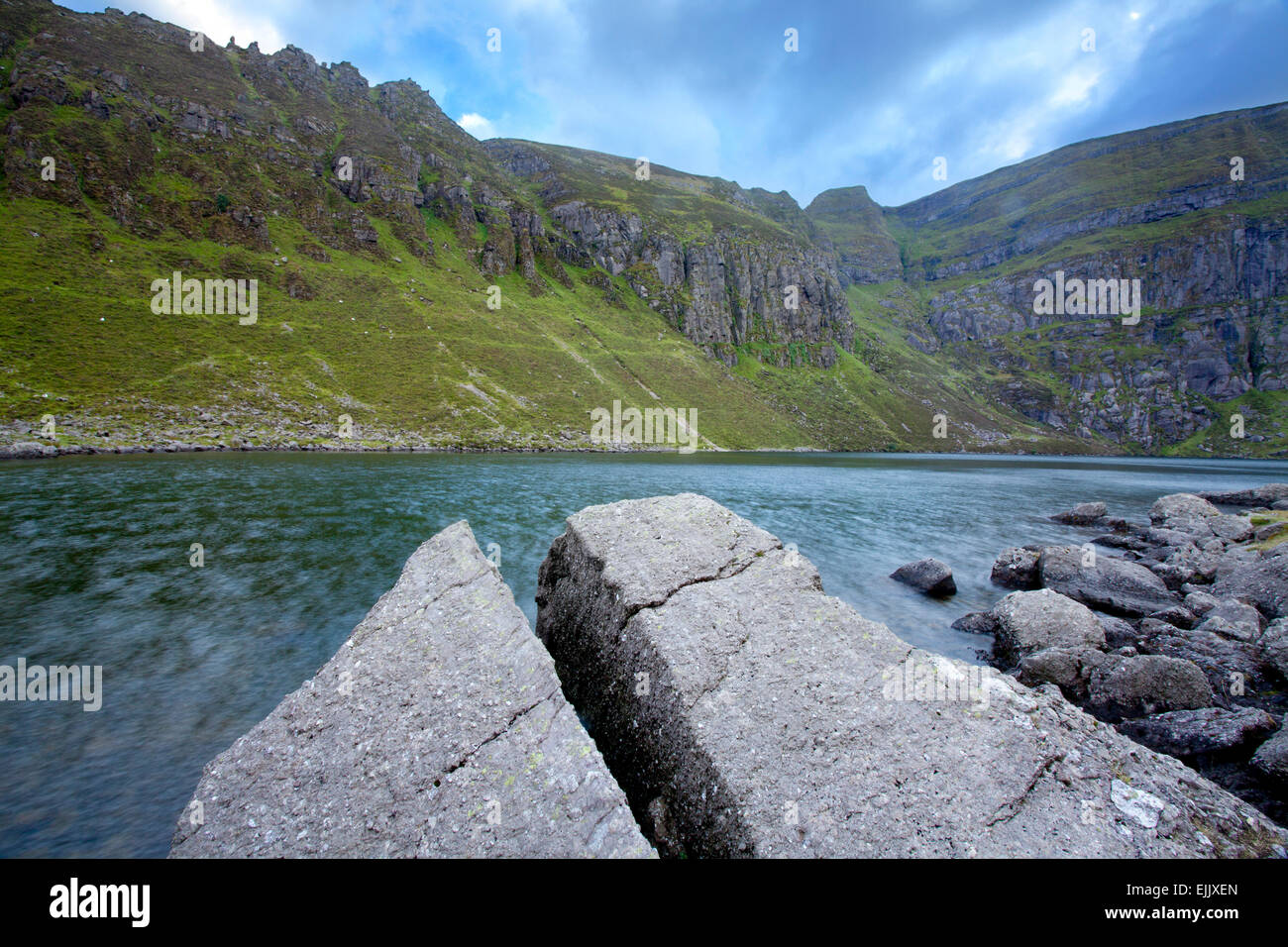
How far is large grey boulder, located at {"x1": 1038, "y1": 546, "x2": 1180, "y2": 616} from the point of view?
16.4 m

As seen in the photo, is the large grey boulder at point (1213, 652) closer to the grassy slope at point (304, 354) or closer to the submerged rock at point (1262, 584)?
the submerged rock at point (1262, 584)

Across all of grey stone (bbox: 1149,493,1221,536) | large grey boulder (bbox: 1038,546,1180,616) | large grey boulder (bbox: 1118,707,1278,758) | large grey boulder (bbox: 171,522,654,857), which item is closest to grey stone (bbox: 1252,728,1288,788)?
large grey boulder (bbox: 1118,707,1278,758)

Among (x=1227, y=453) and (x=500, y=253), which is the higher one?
(x=500, y=253)

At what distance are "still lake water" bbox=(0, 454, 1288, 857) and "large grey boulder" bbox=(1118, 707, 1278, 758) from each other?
4103 millimetres

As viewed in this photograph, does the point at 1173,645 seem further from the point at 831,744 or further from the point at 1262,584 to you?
the point at 831,744

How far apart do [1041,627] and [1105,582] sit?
7.48m

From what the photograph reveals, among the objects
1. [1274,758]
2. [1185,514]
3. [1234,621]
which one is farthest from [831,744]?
[1185,514]

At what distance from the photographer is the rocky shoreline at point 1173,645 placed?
8328 mm

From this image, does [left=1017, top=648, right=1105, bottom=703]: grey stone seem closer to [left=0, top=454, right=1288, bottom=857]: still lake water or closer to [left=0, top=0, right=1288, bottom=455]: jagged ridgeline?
[left=0, top=454, right=1288, bottom=857]: still lake water

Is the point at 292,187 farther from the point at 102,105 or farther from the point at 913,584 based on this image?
the point at 913,584

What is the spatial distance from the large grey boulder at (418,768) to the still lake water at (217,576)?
3.74 m
